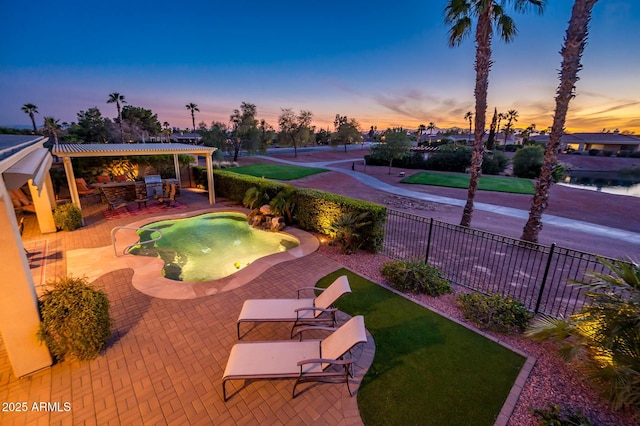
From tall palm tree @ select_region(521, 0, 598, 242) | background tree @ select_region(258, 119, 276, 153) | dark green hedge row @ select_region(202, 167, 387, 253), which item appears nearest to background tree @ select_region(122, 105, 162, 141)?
background tree @ select_region(258, 119, 276, 153)

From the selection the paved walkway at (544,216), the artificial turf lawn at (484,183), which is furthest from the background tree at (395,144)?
the paved walkway at (544,216)

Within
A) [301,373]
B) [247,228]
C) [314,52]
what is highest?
[314,52]

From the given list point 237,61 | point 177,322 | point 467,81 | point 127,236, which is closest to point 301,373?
point 177,322

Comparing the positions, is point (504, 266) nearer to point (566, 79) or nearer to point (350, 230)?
point (350, 230)

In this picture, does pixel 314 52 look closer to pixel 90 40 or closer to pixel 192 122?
pixel 90 40

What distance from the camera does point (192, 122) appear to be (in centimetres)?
6781

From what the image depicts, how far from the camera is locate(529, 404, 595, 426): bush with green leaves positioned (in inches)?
132

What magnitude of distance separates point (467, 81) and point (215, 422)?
1386 centimetres

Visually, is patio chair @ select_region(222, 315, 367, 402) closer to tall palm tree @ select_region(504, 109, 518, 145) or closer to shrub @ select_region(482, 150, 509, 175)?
shrub @ select_region(482, 150, 509, 175)

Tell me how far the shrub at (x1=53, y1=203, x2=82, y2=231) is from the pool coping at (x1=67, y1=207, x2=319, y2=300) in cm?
215

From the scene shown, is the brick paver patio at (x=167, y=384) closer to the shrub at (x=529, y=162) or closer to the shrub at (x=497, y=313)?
the shrub at (x=497, y=313)

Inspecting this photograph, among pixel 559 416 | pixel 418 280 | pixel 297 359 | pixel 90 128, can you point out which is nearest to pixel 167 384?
pixel 297 359

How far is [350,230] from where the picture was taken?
8953 mm

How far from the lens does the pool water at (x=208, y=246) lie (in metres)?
8.51
